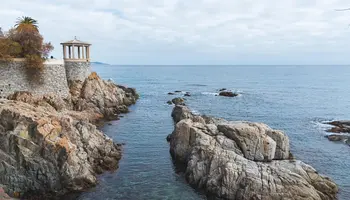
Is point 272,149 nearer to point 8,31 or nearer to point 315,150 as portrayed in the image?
point 315,150

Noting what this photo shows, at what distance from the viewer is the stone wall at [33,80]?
40.5 metres

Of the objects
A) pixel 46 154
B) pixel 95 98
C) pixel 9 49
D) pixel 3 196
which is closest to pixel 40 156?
pixel 46 154

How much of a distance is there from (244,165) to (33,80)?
A: 3270cm

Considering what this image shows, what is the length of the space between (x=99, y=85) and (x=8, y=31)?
18.1 meters

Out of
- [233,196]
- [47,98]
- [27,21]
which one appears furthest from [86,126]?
[27,21]

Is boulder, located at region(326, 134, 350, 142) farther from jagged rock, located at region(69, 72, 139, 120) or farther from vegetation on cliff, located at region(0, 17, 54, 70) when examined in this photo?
vegetation on cliff, located at region(0, 17, 54, 70)

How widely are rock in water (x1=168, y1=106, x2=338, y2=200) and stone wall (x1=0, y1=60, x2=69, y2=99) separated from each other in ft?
75.0

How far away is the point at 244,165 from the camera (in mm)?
26062

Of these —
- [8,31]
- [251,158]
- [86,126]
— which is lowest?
[251,158]

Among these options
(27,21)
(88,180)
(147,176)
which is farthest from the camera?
(27,21)

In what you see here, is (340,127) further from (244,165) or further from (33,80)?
(33,80)

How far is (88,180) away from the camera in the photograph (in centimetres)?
2673

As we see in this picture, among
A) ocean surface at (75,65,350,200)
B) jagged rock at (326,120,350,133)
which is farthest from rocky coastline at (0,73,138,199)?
jagged rock at (326,120,350,133)

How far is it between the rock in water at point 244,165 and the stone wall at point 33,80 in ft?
75.0
